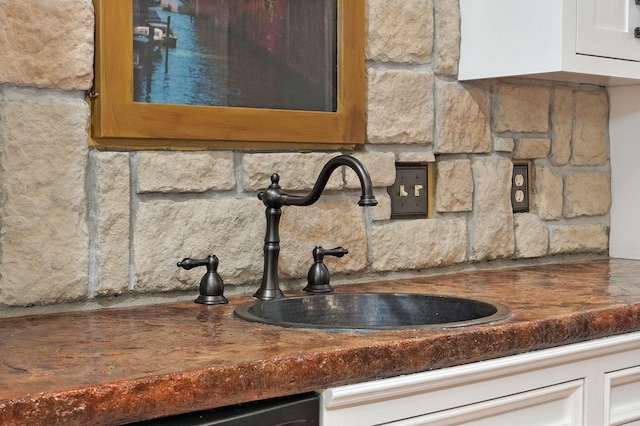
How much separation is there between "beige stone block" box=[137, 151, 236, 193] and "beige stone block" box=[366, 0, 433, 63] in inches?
20.0

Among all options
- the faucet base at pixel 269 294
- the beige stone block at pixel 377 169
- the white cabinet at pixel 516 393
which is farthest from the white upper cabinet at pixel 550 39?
the faucet base at pixel 269 294

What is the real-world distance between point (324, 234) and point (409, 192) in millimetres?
305

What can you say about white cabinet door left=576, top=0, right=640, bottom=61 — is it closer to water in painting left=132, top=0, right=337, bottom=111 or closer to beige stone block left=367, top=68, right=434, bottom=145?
beige stone block left=367, top=68, right=434, bottom=145

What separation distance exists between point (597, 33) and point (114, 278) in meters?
1.33

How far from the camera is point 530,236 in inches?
101

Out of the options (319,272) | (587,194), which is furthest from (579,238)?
(319,272)

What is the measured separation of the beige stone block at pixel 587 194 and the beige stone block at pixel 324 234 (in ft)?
2.59

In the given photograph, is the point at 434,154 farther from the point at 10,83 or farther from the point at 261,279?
the point at 10,83

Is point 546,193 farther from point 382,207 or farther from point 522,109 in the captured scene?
point 382,207

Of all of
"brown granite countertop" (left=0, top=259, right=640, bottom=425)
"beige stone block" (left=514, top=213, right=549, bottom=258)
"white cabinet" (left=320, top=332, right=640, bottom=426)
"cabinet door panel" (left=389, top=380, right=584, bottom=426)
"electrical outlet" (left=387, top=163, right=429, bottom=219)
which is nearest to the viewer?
"brown granite countertop" (left=0, top=259, right=640, bottom=425)

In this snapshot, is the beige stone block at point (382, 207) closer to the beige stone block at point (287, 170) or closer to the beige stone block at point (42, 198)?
the beige stone block at point (287, 170)

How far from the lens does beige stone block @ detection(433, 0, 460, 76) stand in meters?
2.33

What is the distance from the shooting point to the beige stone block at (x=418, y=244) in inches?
87.0

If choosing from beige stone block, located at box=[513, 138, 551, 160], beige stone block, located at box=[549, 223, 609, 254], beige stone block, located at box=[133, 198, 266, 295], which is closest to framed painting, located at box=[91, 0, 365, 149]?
beige stone block, located at box=[133, 198, 266, 295]
